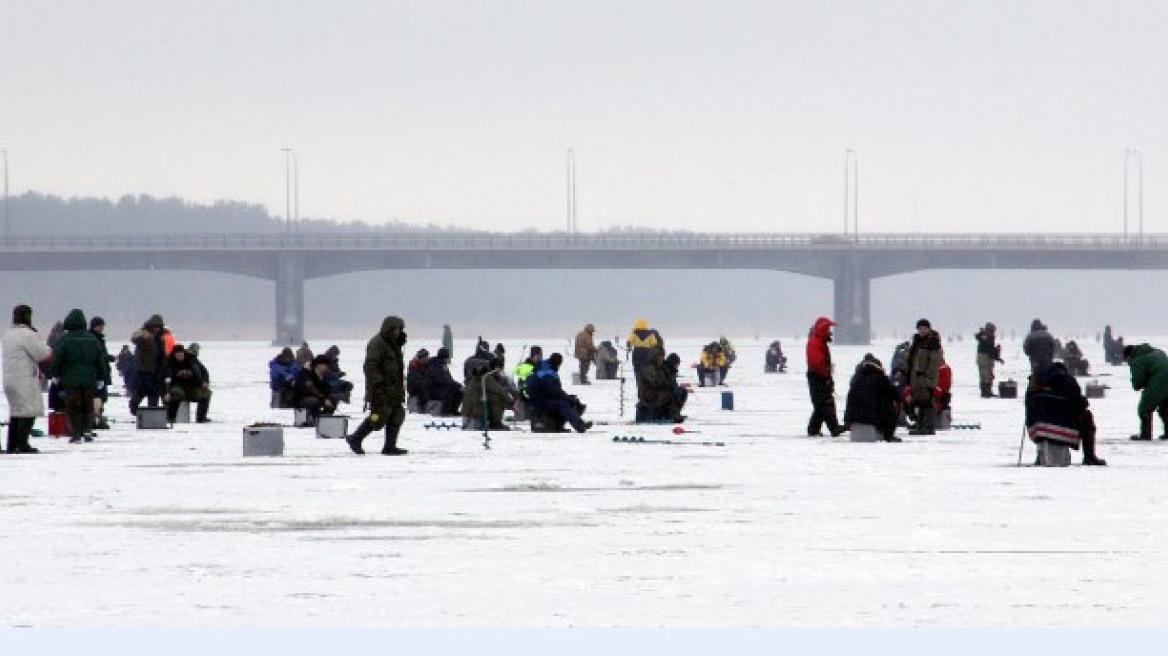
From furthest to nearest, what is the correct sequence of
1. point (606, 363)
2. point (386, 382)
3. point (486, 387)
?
1. point (606, 363)
2. point (486, 387)
3. point (386, 382)

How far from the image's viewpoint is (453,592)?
425 inches

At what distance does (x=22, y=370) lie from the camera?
842 inches

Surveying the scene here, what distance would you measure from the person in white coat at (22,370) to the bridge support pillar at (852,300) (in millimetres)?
113321

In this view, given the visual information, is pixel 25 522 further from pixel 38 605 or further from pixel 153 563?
pixel 38 605

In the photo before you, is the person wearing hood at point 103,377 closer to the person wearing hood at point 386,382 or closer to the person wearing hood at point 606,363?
the person wearing hood at point 386,382

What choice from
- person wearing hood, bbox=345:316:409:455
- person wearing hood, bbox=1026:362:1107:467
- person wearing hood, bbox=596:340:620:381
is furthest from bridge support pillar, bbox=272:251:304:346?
person wearing hood, bbox=1026:362:1107:467

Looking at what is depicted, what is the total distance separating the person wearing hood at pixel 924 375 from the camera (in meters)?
24.6

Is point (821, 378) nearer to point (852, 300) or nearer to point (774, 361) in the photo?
point (774, 361)

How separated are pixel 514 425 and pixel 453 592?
1660 cm

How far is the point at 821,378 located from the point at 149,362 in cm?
905

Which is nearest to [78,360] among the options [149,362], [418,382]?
[149,362]

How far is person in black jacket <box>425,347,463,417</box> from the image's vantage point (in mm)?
30500

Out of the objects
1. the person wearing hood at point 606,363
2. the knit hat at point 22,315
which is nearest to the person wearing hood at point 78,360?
the knit hat at point 22,315

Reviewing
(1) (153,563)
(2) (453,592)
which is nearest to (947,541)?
(2) (453,592)
